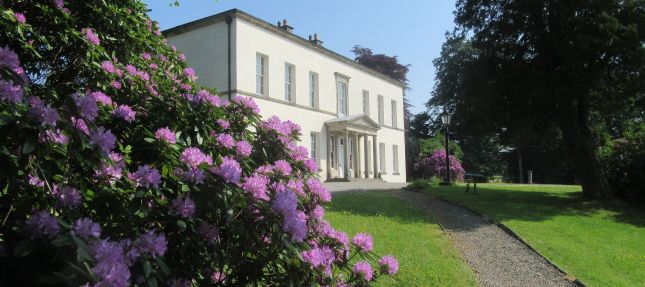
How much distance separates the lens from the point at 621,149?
20344 mm

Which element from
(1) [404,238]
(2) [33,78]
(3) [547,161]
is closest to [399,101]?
(3) [547,161]

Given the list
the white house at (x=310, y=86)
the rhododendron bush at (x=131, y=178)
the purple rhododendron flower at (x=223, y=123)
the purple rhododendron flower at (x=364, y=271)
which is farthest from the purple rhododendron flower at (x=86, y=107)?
the white house at (x=310, y=86)

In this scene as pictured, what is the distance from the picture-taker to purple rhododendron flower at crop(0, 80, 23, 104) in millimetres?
1816

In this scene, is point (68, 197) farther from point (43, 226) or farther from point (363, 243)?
point (363, 243)

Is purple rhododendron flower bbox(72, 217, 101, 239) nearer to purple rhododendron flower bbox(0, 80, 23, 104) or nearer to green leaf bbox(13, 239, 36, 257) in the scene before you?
green leaf bbox(13, 239, 36, 257)

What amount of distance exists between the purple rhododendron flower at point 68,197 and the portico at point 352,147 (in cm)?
2650

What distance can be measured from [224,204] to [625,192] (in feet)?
70.0

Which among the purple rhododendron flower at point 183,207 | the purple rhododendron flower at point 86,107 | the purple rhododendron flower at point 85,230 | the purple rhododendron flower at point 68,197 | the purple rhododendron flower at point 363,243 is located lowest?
the purple rhododendron flower at point 363,243

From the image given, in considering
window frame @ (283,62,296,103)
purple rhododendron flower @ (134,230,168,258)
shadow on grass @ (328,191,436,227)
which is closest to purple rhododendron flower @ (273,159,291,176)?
purple rhododendron flower @ (134,230,168,258)

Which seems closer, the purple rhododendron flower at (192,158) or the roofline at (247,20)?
the purple rhododendron flower at (192,158)

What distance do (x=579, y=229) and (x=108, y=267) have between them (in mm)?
13488

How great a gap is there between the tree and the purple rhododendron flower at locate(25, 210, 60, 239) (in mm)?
16996

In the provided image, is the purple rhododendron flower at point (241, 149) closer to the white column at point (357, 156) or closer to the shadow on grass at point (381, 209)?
the shadow on grass at point (381, 209)

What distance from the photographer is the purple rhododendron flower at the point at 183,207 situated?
228cm
